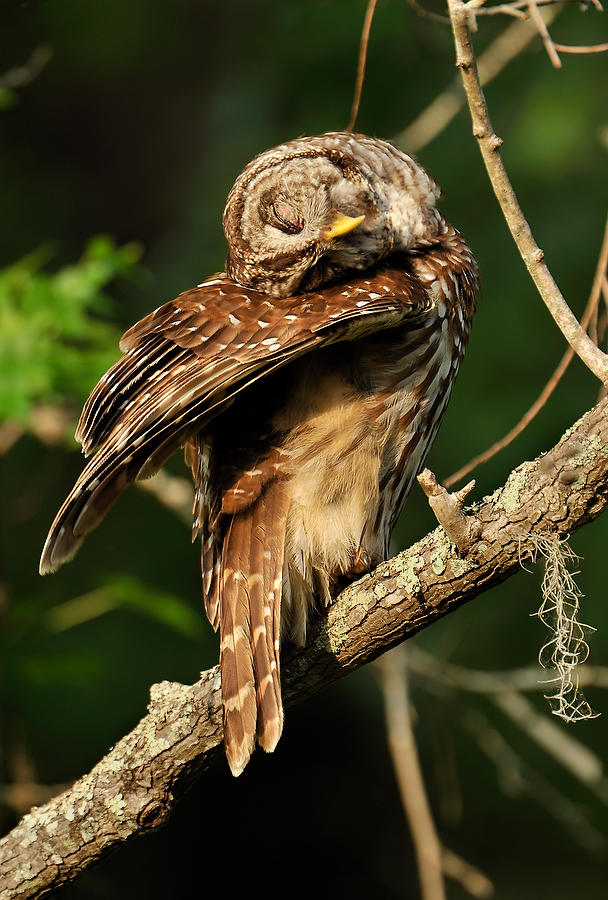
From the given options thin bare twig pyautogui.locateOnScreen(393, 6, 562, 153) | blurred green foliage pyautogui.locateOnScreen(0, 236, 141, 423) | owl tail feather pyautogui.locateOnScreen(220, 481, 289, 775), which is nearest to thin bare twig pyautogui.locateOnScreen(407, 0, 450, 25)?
owl tail feather pyautogui.locateOnScreen(220, 481, 289, 775)

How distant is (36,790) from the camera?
4.45m

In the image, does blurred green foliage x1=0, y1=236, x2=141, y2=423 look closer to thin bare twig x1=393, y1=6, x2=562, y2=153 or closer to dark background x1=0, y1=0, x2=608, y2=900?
dark background x1=0, y1=0, x2=608, y2=900

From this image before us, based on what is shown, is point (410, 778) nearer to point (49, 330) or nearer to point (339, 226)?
point (49, 330)

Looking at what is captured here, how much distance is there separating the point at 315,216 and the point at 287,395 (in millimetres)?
451

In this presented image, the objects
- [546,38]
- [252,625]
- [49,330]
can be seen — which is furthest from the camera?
[49,330]

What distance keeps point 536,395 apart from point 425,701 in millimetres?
1943

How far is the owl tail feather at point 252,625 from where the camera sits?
2.57 meters

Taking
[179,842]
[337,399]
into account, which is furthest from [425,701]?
[337,399]

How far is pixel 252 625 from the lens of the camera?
275 cm

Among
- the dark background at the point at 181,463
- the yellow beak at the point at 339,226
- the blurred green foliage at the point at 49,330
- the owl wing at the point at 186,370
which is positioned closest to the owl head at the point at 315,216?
the yellow beak at the point at 339,226

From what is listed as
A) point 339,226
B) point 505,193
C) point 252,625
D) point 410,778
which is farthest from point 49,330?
point 505,193

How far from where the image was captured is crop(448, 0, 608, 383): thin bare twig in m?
2.15

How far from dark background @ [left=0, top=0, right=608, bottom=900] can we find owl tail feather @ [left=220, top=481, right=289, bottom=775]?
207 centimetres

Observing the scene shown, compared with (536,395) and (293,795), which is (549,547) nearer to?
(536,395)
